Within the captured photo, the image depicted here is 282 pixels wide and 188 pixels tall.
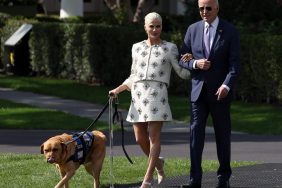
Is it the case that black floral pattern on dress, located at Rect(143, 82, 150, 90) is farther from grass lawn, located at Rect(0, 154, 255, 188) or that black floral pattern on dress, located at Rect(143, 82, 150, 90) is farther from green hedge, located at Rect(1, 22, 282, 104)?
green hedge, located at Rect(1, 22, 282, 104)

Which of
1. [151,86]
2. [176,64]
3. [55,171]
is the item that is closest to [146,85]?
[151,86]

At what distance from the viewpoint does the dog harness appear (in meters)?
9.10

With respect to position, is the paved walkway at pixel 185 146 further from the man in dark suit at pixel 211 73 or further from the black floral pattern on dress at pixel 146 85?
the black floral pattern on dress at pixel 146 85

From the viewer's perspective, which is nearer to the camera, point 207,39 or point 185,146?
point 207,39

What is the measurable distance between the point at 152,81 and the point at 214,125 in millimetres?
754

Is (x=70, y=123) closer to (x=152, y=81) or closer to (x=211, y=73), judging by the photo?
(x=152, y=81)

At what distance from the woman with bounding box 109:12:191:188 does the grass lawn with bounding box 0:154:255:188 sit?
0.80m

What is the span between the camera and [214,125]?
942cm

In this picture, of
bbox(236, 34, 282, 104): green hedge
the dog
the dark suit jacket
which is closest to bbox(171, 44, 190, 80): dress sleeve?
the dark suit jacket

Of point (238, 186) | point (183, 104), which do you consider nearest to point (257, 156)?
point (238, 186)

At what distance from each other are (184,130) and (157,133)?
7.88 meters

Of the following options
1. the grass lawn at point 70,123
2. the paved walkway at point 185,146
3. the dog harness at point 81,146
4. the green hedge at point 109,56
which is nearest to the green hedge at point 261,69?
the green hedge at point 109,56

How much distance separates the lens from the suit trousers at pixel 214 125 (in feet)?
30.7

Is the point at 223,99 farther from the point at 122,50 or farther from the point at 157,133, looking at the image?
the point at 122,50
